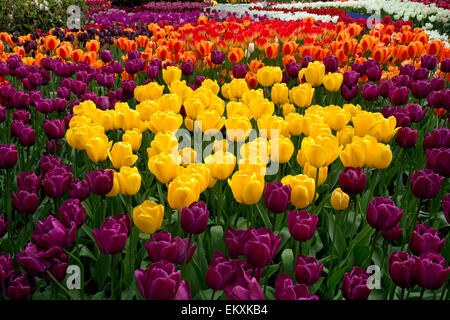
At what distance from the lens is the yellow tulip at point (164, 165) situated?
6.26ft

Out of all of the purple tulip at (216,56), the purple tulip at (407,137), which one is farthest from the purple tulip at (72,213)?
the purple tulip at (216,56)

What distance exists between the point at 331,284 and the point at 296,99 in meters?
1.60

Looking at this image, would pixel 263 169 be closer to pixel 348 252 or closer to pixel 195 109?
pixel 348 252

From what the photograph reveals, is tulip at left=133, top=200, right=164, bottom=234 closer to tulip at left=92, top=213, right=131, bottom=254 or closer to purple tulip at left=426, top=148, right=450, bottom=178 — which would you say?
tulip at left=92, top=213, right=131, bottom=254

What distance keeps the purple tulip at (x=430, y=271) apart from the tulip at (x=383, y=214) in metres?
0.25

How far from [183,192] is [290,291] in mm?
621

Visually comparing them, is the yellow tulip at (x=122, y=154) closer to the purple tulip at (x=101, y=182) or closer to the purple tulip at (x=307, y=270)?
the purple tulip at (x=101, y=182)

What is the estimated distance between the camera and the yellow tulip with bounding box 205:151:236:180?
6.36 ft

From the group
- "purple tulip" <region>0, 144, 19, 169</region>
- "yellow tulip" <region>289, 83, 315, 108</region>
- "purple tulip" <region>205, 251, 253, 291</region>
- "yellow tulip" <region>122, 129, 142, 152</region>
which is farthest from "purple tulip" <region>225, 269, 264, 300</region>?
"yellow tulip" <region>289, 83, 315, 108</region>

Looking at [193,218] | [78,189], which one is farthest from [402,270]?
[78,189]

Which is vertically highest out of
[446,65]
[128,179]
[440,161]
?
[446,65]

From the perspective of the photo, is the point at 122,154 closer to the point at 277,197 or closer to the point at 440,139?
the point at 277,197

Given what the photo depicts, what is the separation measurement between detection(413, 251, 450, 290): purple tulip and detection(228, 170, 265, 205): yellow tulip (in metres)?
0.63

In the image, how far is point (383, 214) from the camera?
1674mm
